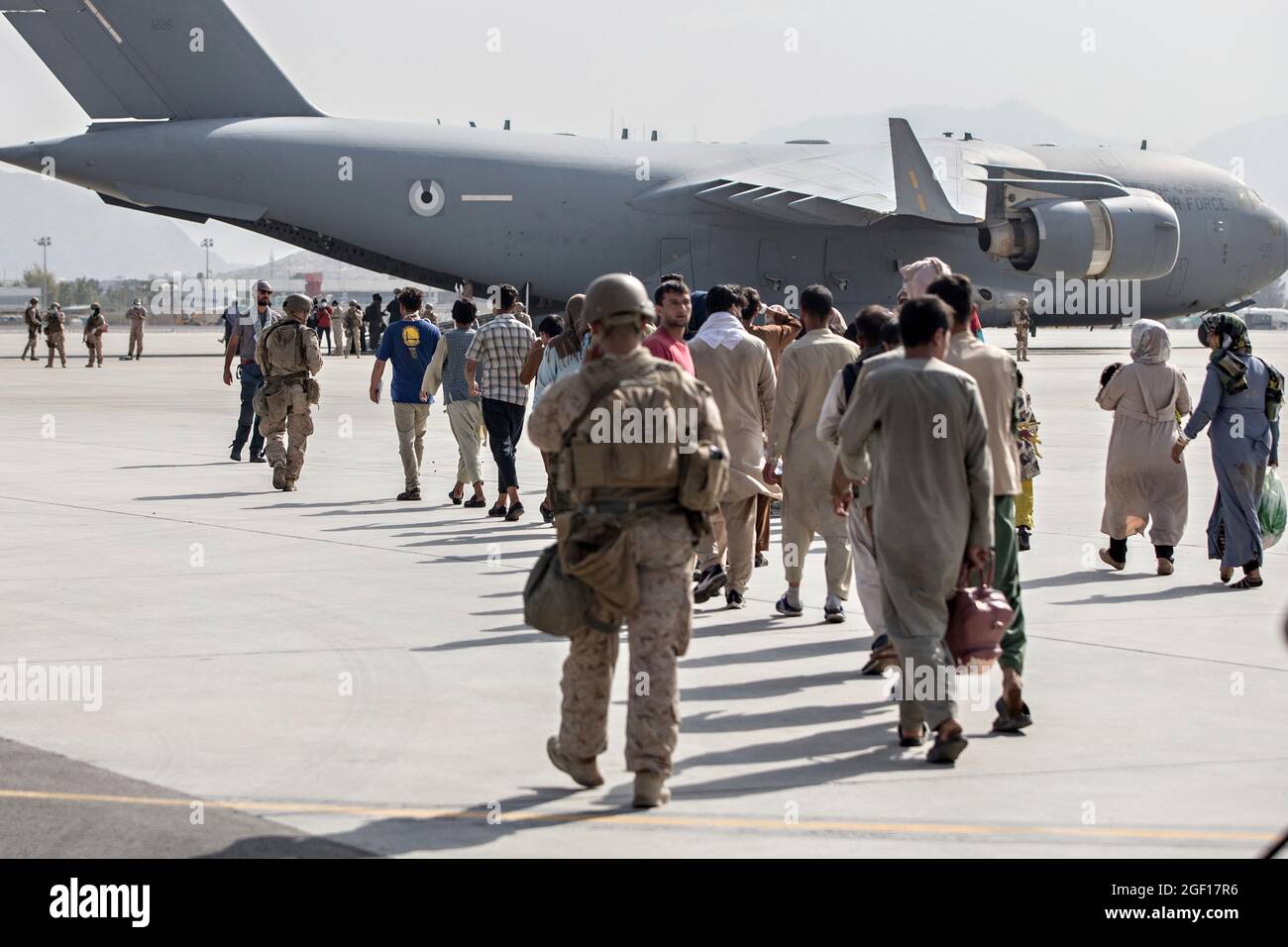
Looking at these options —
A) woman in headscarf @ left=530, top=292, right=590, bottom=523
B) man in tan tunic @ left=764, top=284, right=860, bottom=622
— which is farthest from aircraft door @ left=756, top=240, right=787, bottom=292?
man in tan tunic @ left=764, top=284, right=860, bottom=622

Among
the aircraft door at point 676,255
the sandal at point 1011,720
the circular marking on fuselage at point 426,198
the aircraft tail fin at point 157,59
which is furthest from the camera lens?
the aircraft door at point 676,255

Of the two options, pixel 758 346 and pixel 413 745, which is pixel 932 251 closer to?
pixel 758 346

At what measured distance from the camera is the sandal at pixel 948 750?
6582mm

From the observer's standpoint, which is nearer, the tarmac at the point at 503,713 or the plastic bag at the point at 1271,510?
the tarmac at the point at 503,713

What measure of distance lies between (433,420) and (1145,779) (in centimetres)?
1913

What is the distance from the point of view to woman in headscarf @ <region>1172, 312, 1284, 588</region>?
10.7m

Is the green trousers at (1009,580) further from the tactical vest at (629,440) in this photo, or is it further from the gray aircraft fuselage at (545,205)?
the gray aircraft fuselage at (545,205)

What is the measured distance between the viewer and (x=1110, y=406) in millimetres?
11430

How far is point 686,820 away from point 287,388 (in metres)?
10.8

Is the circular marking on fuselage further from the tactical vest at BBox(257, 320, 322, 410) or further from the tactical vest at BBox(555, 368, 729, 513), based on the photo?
the tactical vest at BBox(555, 368, 729, 513)

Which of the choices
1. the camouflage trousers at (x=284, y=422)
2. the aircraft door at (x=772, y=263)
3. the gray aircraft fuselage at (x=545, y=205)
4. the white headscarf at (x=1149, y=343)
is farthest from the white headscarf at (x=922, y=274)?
the aircraft door at (x=772, y=263)

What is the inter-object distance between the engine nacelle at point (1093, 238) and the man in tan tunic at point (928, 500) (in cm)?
2204

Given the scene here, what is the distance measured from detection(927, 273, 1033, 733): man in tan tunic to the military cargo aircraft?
21602 mm
